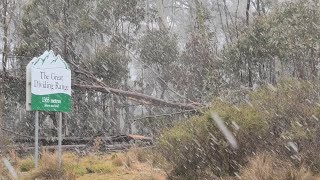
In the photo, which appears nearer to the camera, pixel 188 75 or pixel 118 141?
pixel 118 141

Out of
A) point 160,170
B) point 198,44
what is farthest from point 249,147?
point 198,44

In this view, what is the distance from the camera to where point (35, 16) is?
19.5m

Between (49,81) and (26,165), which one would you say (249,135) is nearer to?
(49,81)

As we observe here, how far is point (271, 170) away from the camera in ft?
19.4

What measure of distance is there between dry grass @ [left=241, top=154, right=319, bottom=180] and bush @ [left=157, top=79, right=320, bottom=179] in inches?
8.2

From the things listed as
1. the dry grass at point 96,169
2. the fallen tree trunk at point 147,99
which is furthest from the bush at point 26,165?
the fallen tree trunk at point 147,99

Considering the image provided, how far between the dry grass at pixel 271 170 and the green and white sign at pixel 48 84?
13.4ft

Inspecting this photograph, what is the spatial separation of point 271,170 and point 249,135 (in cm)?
78

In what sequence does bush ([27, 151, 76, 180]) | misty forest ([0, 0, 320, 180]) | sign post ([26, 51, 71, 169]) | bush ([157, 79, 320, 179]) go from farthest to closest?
1. sign post ([26, 51, 71, 169])
2. bush ([27, 151, 76, 180])
3. misty forest ([0, 0, 320, 180])
4. bush ([157, 79, 320, 179])

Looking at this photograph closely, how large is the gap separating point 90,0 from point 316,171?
17.6 m

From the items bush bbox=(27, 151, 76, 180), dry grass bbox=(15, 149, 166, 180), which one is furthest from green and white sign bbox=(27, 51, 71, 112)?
bush bbox=(27, 151, 76, 180)

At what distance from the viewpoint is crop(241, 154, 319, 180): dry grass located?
224 inches

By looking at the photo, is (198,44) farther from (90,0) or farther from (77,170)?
(77,170)

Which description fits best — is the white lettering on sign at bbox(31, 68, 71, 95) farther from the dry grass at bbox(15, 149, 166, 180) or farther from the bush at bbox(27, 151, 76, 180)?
the bush at bbox(27, 151, 76, 180)
